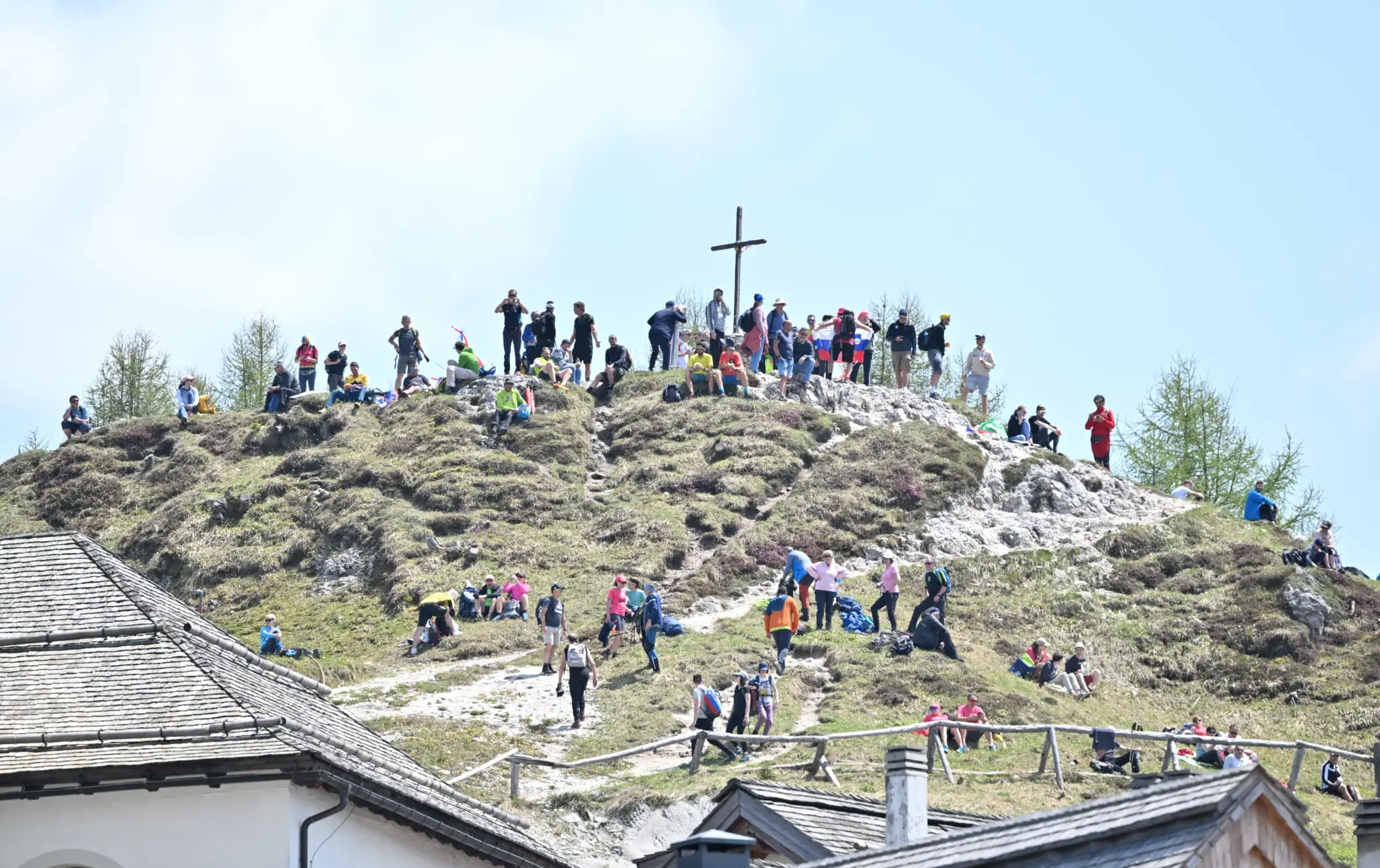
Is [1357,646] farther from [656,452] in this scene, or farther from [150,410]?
[150,410]

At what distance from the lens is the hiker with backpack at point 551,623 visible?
125 feet

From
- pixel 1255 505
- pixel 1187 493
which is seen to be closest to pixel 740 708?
pixel 1255 505

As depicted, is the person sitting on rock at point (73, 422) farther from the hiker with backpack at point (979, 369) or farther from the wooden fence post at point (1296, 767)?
the wooden fence post at point (1296, 767)

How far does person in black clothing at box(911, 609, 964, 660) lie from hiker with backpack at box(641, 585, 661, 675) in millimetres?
5557

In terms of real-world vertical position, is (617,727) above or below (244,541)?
below

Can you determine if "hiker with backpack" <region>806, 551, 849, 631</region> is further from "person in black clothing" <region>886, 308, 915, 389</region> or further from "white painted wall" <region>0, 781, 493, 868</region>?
"white painted wall" <region>0, 781, 493, 868</region>

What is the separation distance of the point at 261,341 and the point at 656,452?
30.0 meters

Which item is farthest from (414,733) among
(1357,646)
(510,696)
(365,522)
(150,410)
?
(150,410)

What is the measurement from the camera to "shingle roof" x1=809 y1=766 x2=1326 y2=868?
12875 mm

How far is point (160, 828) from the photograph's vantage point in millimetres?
18328

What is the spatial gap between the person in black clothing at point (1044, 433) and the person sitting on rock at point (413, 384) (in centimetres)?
1933

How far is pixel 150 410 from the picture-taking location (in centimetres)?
7681

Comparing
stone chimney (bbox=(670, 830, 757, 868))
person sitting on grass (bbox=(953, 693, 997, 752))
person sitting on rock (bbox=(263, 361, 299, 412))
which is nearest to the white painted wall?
stone chimney (bbox=(670, 830, 757, 868))

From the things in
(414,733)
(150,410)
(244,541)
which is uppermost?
(150,410)
